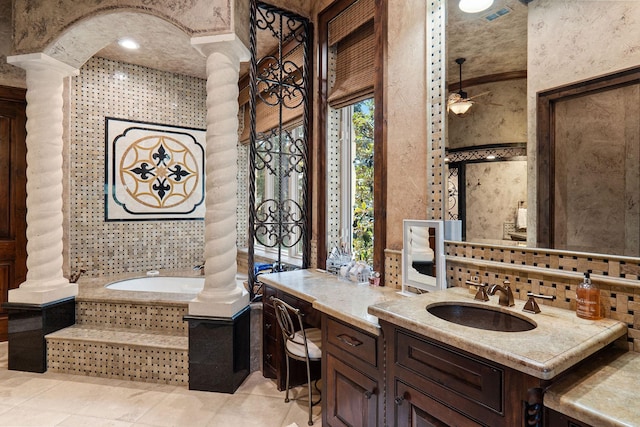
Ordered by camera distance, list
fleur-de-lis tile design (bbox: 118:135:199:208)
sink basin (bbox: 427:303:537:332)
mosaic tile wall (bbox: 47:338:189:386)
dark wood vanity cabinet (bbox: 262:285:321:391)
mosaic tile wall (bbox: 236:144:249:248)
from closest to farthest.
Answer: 1. sink basin (bbox: 427:303:537:332)
2. dark wood vanity cabinet (bbox: 262:285:321:391)
3. mosaic tile wall (bbox: 47:338:189:386)
4. fleur-de-lis tile design (bbox: 118:135:199:208)
5. mosaic tile wall (bbox: 236:144:249:248)

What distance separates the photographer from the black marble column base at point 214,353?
2408 millimetres

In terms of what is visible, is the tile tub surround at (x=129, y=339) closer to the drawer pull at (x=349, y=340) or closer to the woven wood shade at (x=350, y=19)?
the drawer pull at (x=349, y=340)

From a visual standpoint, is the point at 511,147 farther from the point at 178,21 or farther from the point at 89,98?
the point at 89,98

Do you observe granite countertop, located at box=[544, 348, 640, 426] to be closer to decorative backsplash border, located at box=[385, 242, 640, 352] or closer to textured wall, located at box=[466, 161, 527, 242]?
decorative backsplash border, located at box=[385, 242, 640, 352]

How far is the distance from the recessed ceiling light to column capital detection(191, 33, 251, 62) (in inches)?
61.8

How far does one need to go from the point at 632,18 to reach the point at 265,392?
9.30ft

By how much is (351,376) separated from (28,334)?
2838 millimetres

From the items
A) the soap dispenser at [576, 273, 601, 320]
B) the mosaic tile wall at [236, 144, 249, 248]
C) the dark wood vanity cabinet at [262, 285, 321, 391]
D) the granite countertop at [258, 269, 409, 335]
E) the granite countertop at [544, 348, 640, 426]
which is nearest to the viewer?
the granite countertop at [544, 348, 640, 426]

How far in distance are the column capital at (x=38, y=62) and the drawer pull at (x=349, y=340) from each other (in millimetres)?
3227

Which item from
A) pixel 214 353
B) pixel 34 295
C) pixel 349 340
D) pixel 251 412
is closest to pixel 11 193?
pixel 34 295

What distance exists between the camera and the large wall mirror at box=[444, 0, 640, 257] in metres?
1.23

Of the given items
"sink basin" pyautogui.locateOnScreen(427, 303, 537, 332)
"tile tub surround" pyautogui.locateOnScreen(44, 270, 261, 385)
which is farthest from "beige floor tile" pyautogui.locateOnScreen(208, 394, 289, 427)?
"sink basin" pyautogui.locateOnScreen(427, 303, 537, 332)

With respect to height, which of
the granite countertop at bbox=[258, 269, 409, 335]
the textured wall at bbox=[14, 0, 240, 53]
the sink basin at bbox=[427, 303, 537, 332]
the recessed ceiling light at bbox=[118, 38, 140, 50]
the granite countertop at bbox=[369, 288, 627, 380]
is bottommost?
the granite countertop at bbox=[258, 269, 409, 335]

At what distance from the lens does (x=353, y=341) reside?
5.21 feet
